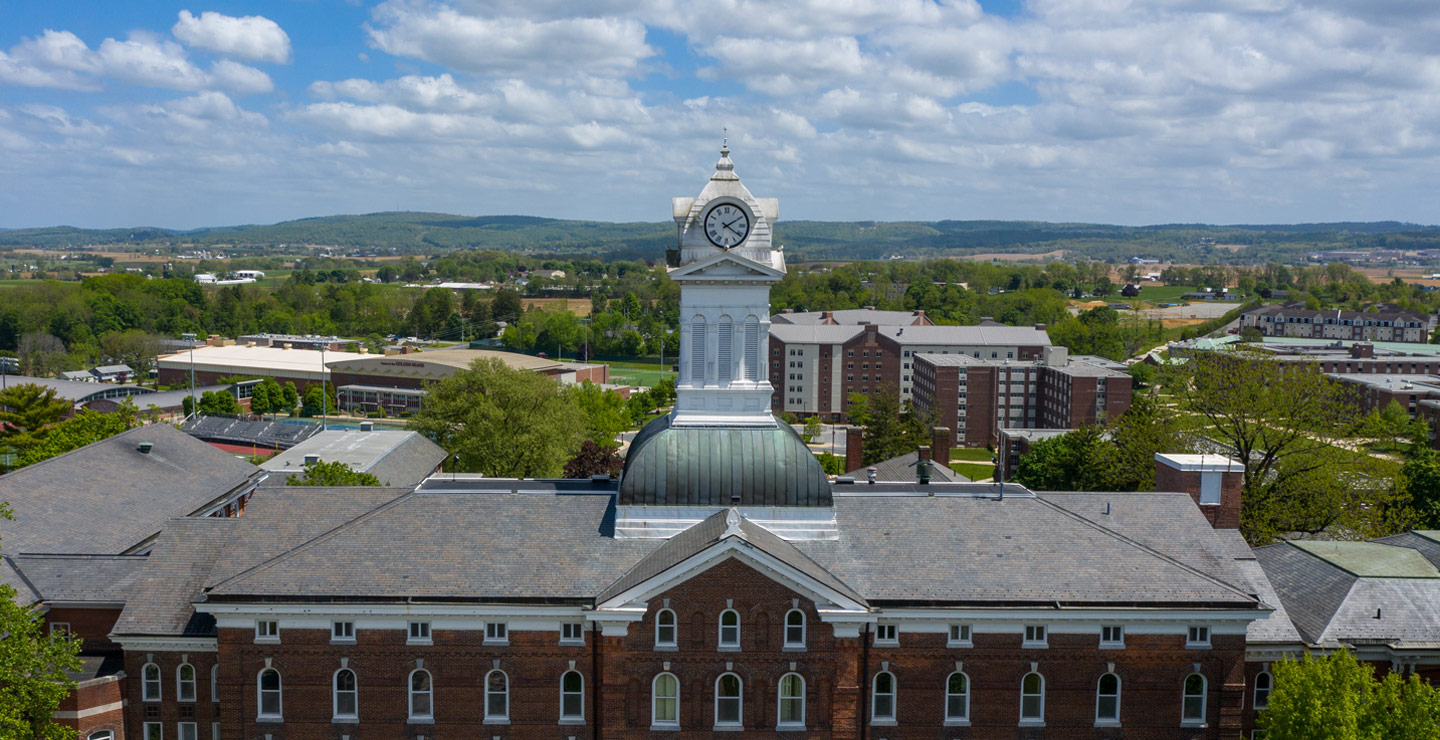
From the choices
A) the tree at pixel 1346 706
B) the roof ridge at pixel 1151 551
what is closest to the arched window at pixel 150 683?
the roof ridge at pixel 1151 551

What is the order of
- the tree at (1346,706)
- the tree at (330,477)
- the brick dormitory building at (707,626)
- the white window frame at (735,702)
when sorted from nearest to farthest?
the tree at (1346,706) < the brick dormitory building at (707,626) < the white window frame at (735,702) < the tree at (330,477)

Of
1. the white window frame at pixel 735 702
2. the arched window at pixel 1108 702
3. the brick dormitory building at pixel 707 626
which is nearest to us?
the brick dormitory building at pixel 707 626

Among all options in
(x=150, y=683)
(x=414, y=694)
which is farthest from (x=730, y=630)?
(x=150, y=683)

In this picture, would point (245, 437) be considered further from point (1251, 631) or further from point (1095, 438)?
point (1251, 631)

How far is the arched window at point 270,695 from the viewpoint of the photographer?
33.5 m

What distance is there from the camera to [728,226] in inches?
1458

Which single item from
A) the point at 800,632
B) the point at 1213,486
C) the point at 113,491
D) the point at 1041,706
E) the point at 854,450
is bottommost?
the point at 1041,706

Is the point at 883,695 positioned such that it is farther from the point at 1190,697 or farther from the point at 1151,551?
the point at 1151,551

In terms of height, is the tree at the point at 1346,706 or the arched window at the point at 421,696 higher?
the tree at the point at 1346,706

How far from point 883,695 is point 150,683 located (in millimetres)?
23443

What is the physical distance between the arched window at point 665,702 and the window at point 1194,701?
15.6m

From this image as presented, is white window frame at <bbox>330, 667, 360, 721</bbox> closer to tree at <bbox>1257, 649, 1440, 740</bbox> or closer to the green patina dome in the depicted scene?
the green patina dome

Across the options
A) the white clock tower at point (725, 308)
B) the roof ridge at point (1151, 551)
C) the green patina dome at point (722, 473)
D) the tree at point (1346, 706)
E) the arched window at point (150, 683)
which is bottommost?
the arched window at point (150, 683)

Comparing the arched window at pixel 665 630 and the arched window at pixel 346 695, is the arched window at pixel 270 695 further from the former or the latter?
the arched window at pixel 665 630
